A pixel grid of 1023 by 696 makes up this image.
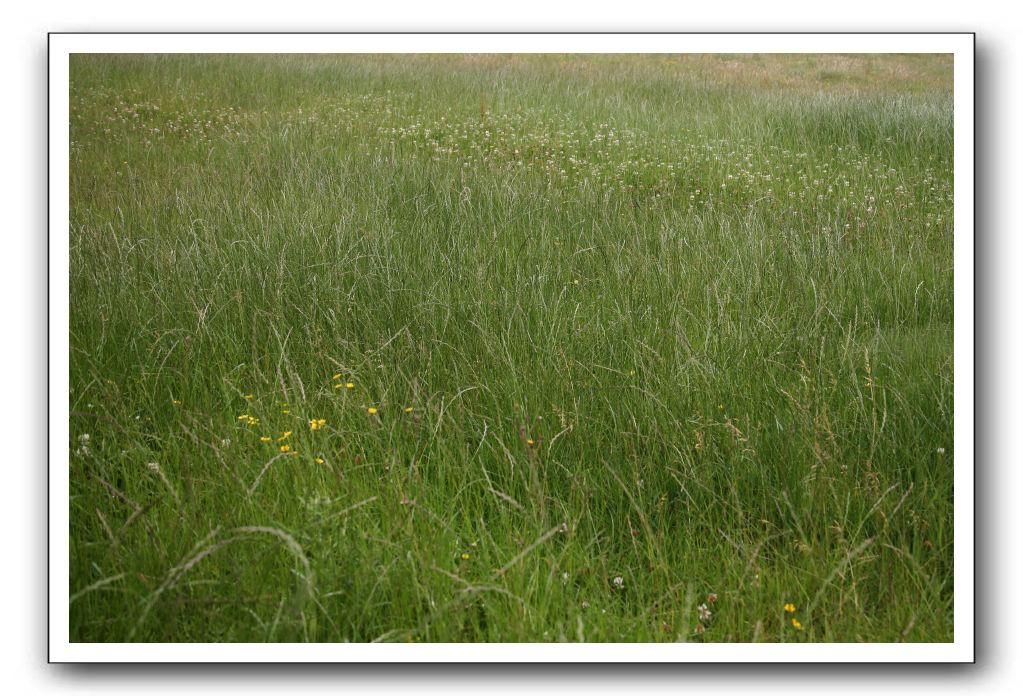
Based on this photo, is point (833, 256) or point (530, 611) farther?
point (833, 256)

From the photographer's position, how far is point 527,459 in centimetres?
209

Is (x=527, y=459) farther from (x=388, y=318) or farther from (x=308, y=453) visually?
(x=388, y=318)

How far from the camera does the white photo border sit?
195 cm

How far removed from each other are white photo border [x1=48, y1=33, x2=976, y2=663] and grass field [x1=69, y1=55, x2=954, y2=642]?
1.8 inches

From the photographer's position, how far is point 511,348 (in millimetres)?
2391

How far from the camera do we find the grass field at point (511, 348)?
1.91 meters

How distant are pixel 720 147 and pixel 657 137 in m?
0.24
